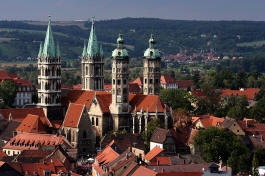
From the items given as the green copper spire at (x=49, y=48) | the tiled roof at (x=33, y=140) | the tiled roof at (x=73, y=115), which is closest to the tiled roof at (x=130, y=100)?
the tiled roof at (x=73, y=115)

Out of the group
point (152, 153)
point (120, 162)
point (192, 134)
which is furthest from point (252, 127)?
point (120, 162)

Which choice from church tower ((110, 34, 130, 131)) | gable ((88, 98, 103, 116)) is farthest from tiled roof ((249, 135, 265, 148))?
gable ((88, 98, 103, 116))

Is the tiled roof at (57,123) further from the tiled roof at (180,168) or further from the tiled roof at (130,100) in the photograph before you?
the tiled roof at (180,168)

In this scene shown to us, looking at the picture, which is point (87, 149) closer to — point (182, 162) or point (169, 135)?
point (169, 135)

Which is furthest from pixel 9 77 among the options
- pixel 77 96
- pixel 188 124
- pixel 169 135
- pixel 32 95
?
pixel 169 135

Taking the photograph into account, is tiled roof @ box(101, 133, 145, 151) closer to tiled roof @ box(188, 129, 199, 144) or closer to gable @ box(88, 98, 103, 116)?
tiled roof @ box(188, 129, 199, 144)

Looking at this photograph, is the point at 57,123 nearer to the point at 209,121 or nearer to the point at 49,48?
the point at 49,48
